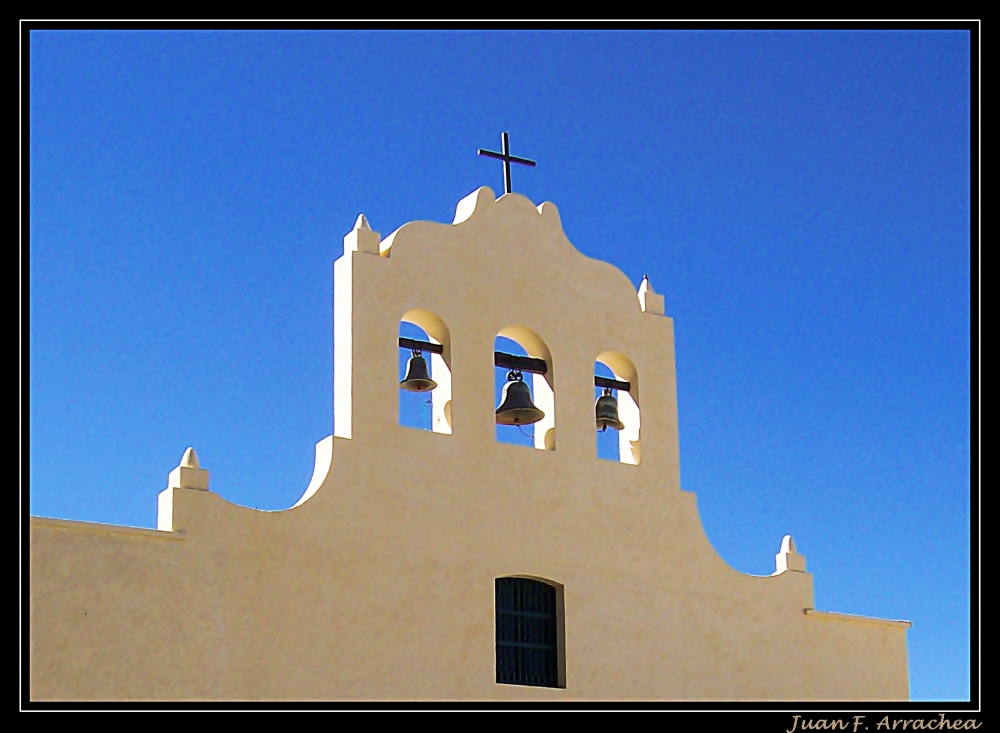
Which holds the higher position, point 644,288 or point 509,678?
point 644,288

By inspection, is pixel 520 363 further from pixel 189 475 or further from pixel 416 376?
→ pixel 189 475

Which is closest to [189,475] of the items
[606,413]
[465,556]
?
[465,556]

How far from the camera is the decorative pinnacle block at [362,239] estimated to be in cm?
1720

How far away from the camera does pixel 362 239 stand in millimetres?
17234

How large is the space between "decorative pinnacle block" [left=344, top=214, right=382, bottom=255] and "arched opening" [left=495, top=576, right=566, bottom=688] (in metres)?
3.32

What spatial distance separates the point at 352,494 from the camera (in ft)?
53.6

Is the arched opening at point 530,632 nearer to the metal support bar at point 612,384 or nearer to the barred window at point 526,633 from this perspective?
the barred window at point 526,633
